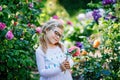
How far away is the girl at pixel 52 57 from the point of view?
177 inches

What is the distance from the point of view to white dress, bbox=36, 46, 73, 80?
14.7 feet

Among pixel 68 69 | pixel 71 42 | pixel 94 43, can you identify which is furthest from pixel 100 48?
pixel 71 42

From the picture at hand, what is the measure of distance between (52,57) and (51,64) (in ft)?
0.23

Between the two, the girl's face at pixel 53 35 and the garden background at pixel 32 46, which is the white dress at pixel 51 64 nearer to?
the girl's face at pixel 53 35

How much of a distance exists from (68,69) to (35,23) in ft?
5.06

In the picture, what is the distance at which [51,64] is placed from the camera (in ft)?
14.9

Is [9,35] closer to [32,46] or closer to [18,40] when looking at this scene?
[18,40]

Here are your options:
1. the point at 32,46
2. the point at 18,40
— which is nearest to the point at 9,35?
the point at 18,40

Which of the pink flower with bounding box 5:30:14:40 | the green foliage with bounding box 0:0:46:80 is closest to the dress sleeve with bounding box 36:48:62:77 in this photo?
the pink flower with bounding box 5:30:14:40

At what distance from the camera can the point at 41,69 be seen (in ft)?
14.8

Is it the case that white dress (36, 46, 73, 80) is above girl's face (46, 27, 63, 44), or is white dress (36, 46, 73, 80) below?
below

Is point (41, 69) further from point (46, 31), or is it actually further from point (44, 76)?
point (46, 31)

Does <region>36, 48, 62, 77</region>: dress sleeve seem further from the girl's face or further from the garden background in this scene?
the garden background

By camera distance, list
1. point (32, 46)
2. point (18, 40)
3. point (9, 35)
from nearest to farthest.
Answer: point (9, 35) → point (18, 40) → point (32, 46)
